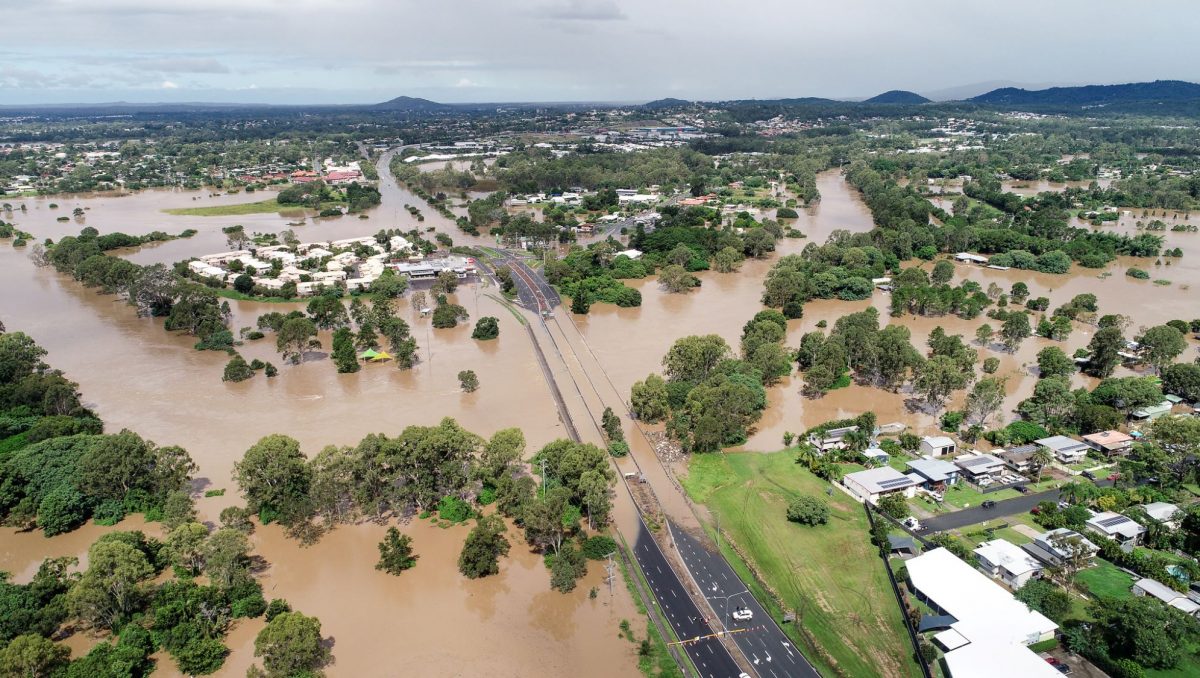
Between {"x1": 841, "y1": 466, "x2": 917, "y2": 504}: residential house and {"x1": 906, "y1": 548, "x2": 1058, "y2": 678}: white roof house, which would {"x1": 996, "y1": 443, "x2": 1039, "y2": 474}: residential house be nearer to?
{"x1": 841, "y1": 466, "x2": 917, "y2": 504}: residential house

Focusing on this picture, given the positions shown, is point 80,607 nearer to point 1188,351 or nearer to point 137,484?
point 137,484

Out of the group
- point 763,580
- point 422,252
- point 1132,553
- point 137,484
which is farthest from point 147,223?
point 1132,553

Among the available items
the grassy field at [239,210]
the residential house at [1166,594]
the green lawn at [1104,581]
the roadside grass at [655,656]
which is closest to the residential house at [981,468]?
the green lawn at [1104,581]

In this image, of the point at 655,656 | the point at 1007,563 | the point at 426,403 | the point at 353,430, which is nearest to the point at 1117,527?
the point at 1007,563

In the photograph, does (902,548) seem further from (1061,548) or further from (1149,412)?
(1149,412)

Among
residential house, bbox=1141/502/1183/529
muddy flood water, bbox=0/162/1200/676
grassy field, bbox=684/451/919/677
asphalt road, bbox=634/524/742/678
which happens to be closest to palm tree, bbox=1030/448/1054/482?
residential house, bbox=1141/502/1183/529

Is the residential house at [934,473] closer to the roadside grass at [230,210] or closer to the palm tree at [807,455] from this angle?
the palm tree at [807,455]

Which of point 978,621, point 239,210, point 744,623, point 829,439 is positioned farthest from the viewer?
point 239,210
